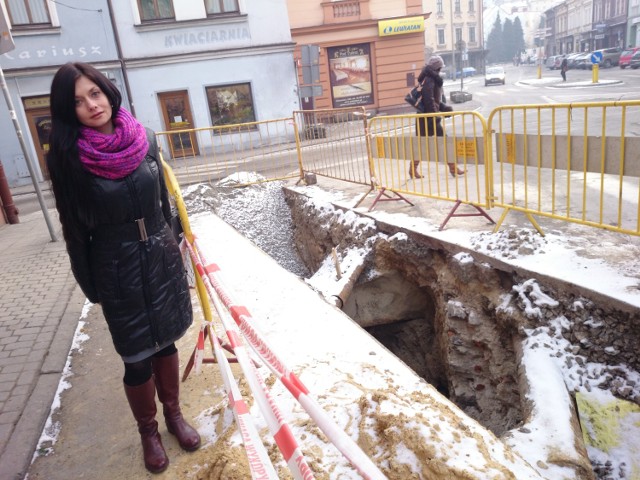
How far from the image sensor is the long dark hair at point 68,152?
2.13 meters

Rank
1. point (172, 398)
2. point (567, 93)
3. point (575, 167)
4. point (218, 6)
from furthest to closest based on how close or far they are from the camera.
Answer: point (567, 93), point (218, 6), point (575, 167), point (172, 398)

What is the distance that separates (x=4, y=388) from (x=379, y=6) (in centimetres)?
2314

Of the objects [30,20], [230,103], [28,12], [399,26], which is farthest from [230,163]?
[399,26]

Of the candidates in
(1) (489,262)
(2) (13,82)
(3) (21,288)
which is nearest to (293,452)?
(1) (489,262)

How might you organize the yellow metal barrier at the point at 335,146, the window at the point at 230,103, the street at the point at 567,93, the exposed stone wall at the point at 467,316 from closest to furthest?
1. the exposed stone wall at the point at 467,316
2. the yellow metal barrier at the point at 335,146
3. the window at the point at 230,103
4. the street at the point at 567,93

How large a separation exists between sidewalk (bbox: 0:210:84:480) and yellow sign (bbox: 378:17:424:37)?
1939 cm

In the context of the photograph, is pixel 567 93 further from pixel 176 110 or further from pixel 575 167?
pixel 575 167

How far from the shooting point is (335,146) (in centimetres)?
929

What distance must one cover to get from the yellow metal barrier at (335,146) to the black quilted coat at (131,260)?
5538 millimetres

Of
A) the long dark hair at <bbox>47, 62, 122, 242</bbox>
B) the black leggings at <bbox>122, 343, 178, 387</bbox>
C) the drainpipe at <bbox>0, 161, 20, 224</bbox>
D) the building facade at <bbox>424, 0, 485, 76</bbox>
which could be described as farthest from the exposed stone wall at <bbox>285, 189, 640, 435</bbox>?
the building facade at <bbox>424, 0, 485, 76</bbox>

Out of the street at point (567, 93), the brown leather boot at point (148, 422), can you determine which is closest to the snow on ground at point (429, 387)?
the brown leather boot at point (148, 422)

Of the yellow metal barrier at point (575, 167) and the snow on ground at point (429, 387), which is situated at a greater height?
the yellow metal barrier at point (575, 167)

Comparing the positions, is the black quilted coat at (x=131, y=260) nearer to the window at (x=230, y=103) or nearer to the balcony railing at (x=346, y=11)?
the window at (x=230, y=103)

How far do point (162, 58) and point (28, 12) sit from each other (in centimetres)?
405
